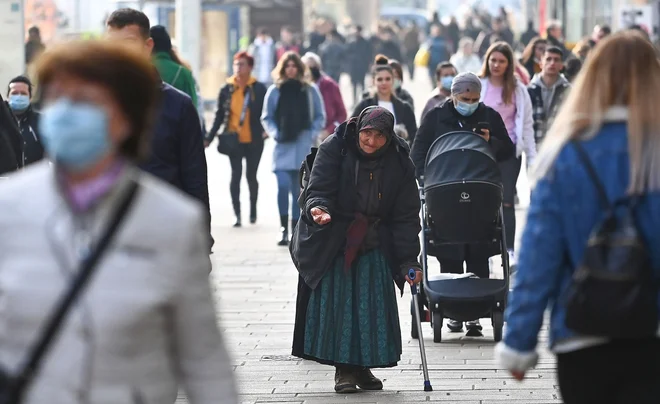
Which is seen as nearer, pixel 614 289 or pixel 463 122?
pixel 614 289

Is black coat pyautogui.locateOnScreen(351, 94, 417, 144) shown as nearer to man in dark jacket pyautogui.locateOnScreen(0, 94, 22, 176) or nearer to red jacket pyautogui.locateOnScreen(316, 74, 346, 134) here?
red jacket pyautogui.locateOnScreen(316, 74, 346, 134)

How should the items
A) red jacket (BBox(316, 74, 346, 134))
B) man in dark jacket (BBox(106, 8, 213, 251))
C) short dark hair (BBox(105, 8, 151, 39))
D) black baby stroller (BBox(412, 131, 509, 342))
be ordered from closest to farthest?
man in dark jacket (BBox(106, 8, 213, 251)), short dark hair (BBox(105, 8, 151, 39)), black baby stroller (BBox(412, 131, 509, 342)), red jacket (BBox(316, 74, 346, 134))

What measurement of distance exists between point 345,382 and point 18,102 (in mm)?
5141

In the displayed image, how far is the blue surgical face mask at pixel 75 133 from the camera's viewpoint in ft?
9.95

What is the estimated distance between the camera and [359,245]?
309 inches

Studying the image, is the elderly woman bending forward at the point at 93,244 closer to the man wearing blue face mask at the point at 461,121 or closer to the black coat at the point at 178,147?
the black coat at the point at 178,147

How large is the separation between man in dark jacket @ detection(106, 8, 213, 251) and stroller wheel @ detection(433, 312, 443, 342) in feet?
9.81

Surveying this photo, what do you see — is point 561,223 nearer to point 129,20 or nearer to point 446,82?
point 129,20

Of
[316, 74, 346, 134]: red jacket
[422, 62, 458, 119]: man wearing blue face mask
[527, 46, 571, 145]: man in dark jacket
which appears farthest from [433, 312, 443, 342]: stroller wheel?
[316, 74, 346, 134]: red jacket

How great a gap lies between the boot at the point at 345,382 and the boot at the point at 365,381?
0.10 feet

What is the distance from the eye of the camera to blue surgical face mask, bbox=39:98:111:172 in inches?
119

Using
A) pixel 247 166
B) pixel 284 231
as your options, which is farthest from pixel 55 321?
pixel 247 166

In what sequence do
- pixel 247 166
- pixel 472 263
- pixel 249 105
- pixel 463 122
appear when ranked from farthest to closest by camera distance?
pixel 247 166 < pixel 249 105 < pixel 463 122 < pixel 472 263

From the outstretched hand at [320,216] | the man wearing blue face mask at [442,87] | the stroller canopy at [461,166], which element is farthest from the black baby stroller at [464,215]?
the man wearing blue face mask at [442,87]
